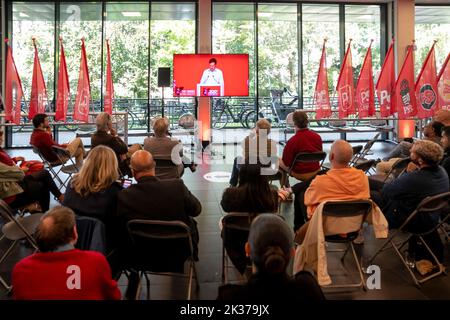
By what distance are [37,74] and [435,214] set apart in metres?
7.48

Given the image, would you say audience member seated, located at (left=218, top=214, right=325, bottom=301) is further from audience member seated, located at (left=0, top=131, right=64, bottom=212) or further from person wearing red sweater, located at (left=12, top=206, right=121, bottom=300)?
audience member seated, located at (left=0, top=131, right=64, bottom=212)

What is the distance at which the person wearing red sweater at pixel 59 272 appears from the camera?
77.2 inches

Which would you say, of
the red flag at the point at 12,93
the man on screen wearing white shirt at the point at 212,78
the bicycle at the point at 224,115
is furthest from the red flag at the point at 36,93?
the bicycle at the point at 224,115

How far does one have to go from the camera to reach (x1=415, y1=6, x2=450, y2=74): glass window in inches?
498

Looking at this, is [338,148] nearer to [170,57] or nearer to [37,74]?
[37,74]

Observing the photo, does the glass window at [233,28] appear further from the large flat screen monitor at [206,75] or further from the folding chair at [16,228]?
the folding chair at [16,228]

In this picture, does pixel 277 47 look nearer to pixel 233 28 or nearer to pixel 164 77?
pixel 233 28

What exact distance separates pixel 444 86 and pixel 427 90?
1.00 feet

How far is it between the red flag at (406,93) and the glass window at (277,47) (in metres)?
3.93

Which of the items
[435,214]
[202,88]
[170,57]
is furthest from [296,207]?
[170,57]

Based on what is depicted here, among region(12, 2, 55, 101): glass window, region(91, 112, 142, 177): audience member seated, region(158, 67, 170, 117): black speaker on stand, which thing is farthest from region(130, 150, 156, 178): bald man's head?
region(12, 2, 55, 101): glass window

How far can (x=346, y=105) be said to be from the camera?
938 cm

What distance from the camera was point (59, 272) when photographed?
6.46 feet

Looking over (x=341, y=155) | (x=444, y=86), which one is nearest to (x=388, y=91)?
(x=444, y=86)
